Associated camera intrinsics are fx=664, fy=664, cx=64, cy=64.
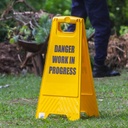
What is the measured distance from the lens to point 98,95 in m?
7.25

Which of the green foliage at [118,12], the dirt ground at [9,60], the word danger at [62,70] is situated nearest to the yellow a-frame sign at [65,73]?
the word danger at [62,70]

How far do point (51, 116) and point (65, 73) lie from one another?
0.43m

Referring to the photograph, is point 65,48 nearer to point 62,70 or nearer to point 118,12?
point 62,70

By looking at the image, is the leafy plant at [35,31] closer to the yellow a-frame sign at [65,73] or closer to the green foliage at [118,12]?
the green foliage at [118,12]

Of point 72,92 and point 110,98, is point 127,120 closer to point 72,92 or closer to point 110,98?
point 72,92

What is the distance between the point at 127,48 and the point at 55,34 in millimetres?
4444

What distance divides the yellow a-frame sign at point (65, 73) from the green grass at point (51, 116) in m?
0.10

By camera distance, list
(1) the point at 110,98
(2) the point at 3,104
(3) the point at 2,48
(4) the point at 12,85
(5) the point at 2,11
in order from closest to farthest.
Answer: (2) the point at 3,104, (1) the point at 110,98, (4) the point at 12,85, (3) the point at 2,48, (5) the point at 2,11

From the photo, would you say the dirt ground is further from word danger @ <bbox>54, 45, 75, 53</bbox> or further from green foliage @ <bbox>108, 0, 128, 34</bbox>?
word danger @ <bbox>54, 45, 75, 53</bbox>

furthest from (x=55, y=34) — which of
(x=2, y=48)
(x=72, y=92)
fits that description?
(x=2, y=48)

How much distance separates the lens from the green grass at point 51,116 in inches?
211

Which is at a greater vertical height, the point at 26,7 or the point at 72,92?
the point at 72,92

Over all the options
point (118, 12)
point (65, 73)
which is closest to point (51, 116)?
point (65, 73)

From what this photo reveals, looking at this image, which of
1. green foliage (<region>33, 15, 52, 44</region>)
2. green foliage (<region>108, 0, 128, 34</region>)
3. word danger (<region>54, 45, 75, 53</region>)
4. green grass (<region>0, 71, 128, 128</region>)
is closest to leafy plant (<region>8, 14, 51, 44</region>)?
green foliage (<region>33, 15, 52, 44</region>)
